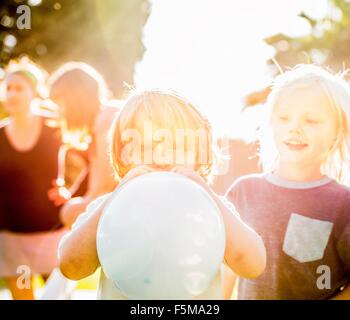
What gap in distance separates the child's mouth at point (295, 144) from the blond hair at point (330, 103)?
0.13 m

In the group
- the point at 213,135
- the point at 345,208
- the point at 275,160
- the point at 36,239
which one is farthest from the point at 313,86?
the point at 36,239

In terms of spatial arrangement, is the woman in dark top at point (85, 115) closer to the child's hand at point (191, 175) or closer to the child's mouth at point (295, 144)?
the child's mouth at point (295, 144)

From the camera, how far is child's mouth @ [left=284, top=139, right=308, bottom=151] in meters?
1.65

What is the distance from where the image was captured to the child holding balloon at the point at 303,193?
62.7 inches

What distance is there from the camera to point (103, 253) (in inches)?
43.0

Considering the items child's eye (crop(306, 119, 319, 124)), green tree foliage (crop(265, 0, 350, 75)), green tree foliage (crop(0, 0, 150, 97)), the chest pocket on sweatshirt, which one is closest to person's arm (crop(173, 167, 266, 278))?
the chest pocket on sweatshirt

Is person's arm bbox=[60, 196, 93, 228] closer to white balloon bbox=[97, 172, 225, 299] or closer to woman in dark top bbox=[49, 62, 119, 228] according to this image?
woman in dark top bbox=[49, 62, 119, 228]

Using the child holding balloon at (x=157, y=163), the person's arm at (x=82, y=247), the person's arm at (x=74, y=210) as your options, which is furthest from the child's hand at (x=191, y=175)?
the person's arm at (x=74, y=210)

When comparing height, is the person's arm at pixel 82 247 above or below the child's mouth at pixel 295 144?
below

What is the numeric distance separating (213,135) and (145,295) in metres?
0.38

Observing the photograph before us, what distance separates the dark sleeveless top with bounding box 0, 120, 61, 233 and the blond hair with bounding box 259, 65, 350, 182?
52.8 inches

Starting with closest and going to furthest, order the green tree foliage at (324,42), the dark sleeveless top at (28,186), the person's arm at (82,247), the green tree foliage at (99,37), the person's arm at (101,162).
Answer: the person's arm at (82,247) → the person's arm at (101,162) → the dark sleeveless top at (28,186) → the green tree foliage at (99,37) → the green tree foliage at (324,42)

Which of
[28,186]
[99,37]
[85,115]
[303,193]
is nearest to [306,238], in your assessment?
[303,193]

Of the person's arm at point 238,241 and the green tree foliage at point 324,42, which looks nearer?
the person's arm at point 238,241
